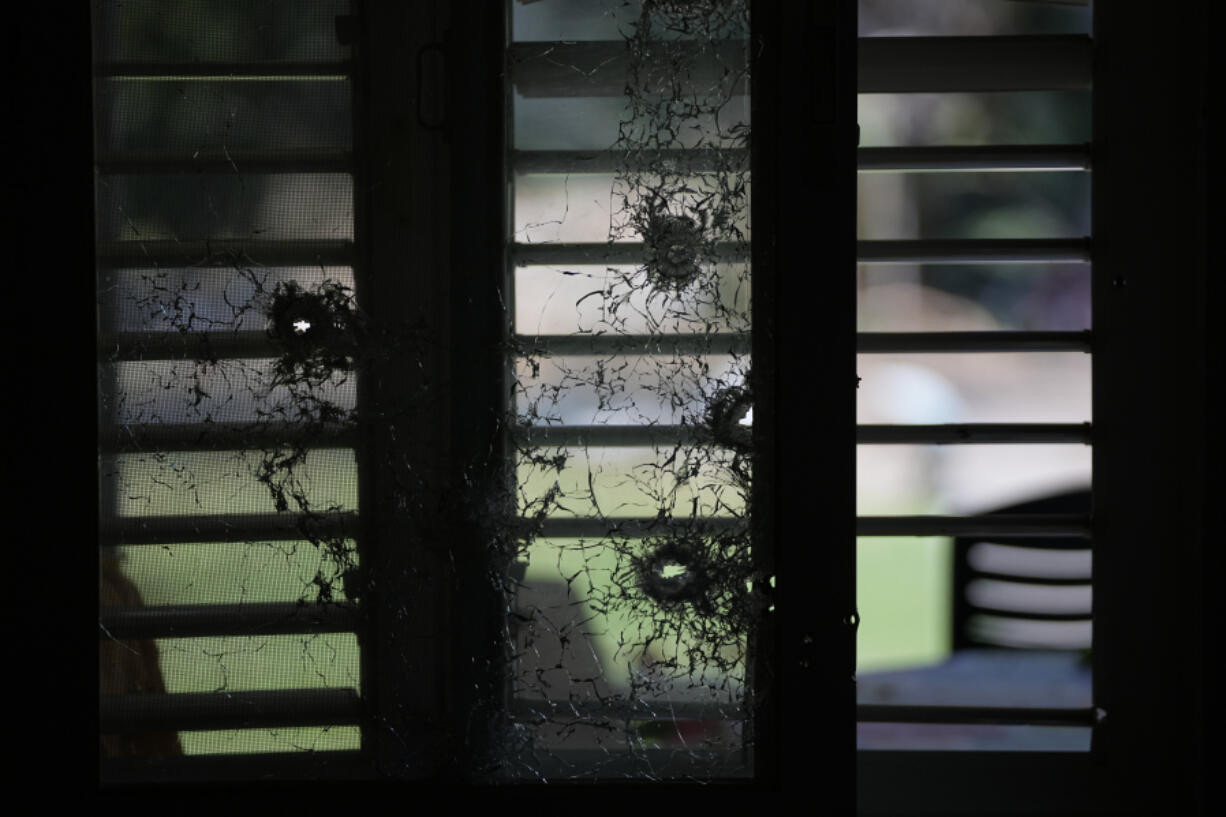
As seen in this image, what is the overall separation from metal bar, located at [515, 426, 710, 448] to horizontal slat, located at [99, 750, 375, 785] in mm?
525

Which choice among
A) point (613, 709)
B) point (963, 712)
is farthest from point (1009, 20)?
point (613, 709)

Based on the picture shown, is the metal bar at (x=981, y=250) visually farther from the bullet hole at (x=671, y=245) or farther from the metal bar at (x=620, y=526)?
the metal bar at (x=620, y=526)

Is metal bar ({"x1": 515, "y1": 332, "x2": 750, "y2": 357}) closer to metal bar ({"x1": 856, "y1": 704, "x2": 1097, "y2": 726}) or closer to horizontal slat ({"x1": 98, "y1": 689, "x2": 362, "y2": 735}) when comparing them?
horizontal slat ({"x1": 98, "y1": 689, "x2": 362, "y2": 735})

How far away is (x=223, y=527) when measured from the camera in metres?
1.15

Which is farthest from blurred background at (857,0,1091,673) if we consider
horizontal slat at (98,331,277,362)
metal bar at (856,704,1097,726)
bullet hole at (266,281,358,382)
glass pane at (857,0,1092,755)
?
horizontal slat at (98,331,277,362)

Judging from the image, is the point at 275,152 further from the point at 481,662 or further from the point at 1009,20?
the point at 1009,20

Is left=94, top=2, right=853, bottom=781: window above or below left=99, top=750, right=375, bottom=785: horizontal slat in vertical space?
above

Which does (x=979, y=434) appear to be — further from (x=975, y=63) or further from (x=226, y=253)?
(x=226, y=253)

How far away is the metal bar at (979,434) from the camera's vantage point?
1.40 metres

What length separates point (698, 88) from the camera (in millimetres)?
1127

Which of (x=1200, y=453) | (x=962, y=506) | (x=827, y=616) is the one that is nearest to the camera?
(x=827, y=616)

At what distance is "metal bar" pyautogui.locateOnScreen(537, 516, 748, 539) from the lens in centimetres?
115

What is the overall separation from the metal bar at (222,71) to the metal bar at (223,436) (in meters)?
0.49

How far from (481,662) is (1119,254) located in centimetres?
126
